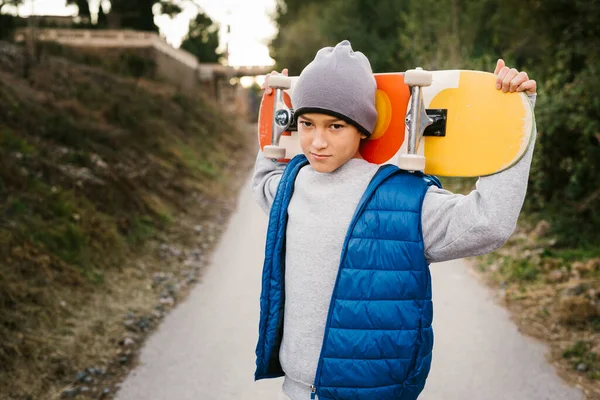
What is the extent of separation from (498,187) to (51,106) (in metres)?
7.89

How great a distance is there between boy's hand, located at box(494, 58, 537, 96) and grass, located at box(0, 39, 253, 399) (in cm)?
309

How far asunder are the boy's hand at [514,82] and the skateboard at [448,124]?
2cm

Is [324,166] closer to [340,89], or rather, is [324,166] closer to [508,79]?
[340,89]

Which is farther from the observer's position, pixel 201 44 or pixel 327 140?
pixel 201 44

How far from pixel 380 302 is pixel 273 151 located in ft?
2.53

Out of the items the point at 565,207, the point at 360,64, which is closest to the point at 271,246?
the point at 360,64

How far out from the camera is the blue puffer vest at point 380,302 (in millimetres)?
1795

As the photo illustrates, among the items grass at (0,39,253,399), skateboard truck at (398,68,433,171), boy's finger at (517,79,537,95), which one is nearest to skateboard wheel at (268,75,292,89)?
skateboard truck at (398,68,433,171)

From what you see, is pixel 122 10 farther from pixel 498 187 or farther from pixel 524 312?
pixel 498 187

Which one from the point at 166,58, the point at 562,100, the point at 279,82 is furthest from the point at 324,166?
the point at 166,58

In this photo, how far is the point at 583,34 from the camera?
6.50m

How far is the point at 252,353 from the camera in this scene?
4184 millimetres

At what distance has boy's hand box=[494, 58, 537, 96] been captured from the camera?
1.70 metres

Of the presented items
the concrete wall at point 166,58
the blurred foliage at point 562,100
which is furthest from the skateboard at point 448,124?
the concrete wall at point 166,58
